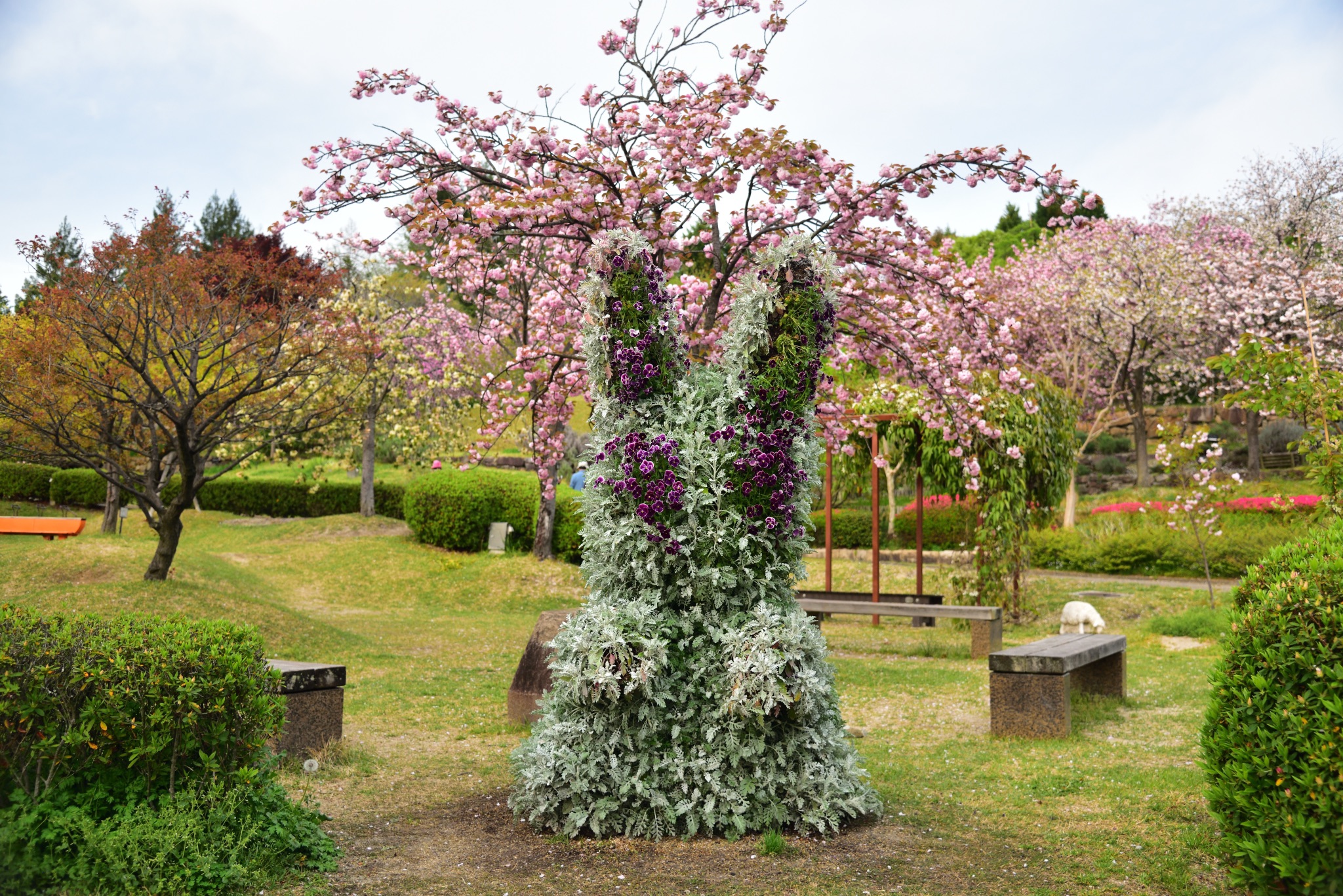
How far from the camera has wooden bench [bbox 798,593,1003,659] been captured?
1062 cm

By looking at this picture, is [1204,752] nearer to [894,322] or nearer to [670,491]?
[670,491]

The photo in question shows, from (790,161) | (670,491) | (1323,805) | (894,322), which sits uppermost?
(790,161)

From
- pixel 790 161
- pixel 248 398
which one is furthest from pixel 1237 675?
pixel 248 398

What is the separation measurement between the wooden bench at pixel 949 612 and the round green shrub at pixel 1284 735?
6.93 meters

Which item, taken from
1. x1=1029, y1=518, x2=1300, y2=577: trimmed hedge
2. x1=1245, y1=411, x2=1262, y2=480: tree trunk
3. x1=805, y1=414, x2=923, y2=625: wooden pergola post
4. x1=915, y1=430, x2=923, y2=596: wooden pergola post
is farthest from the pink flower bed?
x1=805, y1=414, x2=923, y2=625: wooden pergola post

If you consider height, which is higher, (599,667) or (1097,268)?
(1097,268)

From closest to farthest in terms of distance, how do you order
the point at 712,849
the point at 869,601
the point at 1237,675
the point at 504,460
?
the point at 1237,675
the point at 712,849
the point at 869,601
the point at 504,460

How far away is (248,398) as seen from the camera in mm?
13758

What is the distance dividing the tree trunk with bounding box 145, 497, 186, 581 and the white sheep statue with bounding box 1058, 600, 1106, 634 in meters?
10.1

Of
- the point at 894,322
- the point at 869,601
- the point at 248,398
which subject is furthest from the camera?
the point at 248,398

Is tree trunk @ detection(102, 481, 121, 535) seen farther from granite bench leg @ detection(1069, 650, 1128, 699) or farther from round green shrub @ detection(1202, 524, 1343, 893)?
round green shrub @ detection(1202, 524, 1343, 893)

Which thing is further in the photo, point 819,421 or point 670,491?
point 819,421

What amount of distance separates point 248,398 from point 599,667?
446 inches

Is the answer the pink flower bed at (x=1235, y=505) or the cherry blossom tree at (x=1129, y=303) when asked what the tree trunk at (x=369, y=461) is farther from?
the cherry blossom tree at (x=1129, y=303)
